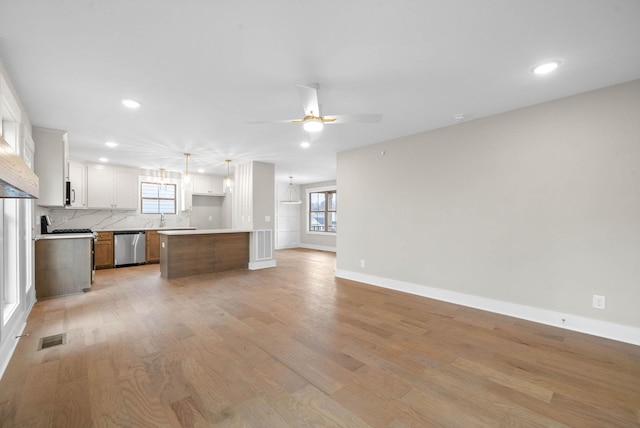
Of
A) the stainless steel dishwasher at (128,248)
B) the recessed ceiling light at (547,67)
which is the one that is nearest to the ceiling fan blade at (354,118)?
the recessed ceiling light at (547,67)

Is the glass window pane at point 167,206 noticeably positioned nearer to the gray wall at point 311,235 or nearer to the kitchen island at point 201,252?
the kitchen island at point 201,252

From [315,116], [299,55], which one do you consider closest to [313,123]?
[315,116]

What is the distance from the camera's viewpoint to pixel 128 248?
661cm

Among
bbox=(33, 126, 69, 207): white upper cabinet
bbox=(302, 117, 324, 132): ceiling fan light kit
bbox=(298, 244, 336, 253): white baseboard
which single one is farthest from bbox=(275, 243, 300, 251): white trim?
bbox=(302, 117, 324, 132): ceiling fan light kit

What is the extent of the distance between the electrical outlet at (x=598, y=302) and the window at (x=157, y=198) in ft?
28.7

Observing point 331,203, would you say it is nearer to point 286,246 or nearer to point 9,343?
point 286,246

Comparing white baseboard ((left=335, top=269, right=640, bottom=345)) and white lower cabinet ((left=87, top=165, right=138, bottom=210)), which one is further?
white lower cabinet ((left=87, top=165, right=138, bottom=210))

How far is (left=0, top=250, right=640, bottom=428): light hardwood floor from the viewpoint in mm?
1725

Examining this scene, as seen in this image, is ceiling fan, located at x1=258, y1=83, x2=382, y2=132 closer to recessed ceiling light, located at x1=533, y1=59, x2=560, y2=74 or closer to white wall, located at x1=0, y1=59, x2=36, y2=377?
recessed ceiling light, located at x1=533, y1=59, x2=560, y2=74

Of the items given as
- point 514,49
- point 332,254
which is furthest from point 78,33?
point 332,254

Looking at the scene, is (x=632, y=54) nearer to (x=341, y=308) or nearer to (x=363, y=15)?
(x=363, y=15)

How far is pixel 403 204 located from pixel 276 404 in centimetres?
357

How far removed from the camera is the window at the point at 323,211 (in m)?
9.95

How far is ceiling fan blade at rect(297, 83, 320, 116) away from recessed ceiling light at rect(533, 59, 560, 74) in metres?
2.00
